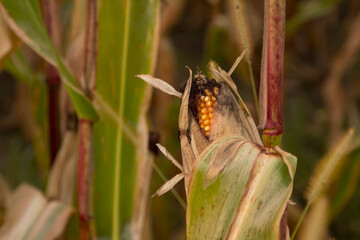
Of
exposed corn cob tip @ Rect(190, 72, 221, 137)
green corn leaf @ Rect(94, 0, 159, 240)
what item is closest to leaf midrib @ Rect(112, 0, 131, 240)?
green corn leaf @ Rect(94, 0, 159, 240)

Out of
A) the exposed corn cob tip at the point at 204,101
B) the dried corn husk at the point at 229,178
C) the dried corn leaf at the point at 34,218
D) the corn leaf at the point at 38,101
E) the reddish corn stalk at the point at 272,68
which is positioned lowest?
the dried corn leaf at the point at 34,218

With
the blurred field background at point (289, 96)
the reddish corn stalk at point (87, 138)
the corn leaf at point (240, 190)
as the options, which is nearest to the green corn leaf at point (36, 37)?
the reddish corn stalk at point (87, 138)

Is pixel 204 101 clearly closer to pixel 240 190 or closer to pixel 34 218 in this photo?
pixel 240 190

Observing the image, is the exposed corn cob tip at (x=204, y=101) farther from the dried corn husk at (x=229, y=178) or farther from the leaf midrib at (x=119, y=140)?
the leaf midrib at (x=119, y=140)

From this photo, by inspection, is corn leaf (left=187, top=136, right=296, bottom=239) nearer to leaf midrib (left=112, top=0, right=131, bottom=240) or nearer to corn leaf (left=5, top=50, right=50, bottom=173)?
leaf midrib (left=112, top=0, right=131, bottom=240)

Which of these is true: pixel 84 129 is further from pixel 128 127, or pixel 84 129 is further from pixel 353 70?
pixel 353 70

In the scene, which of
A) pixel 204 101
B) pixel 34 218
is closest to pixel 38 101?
pixel 34 218
